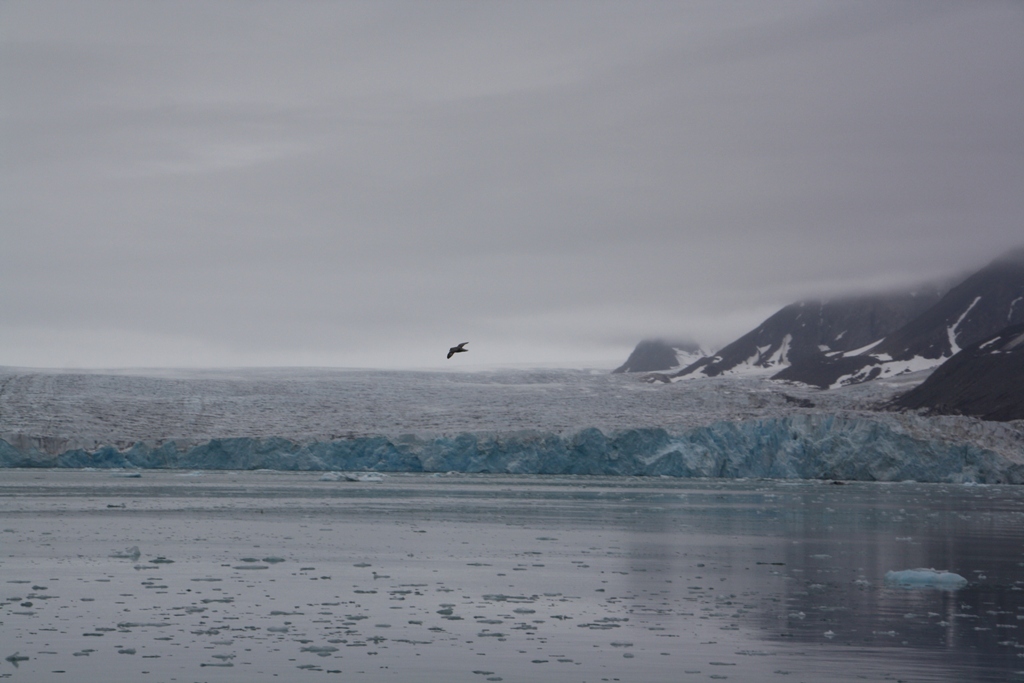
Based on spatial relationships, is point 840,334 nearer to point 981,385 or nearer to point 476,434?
point 981,385

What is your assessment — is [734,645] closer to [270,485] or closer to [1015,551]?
[1015,551]

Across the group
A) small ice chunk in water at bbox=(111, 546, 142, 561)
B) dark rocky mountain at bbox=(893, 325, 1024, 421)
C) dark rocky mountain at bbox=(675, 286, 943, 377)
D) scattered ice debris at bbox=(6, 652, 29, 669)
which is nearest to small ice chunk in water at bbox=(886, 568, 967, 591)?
scattered ice debris at bbox=(6, 652, 29, 669)

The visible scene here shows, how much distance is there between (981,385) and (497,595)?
97.8m

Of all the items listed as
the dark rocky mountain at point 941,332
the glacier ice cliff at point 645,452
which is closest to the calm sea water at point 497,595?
the glacier ice cliff at point 645,452

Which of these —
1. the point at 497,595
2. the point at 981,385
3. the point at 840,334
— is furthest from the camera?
the point at 840,334

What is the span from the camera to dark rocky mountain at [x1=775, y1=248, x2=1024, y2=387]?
487 ft

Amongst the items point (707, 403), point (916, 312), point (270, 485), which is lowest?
point (270, 485)

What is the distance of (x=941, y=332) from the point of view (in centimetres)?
15688

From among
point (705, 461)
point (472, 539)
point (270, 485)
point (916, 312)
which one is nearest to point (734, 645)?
point (472, 539)

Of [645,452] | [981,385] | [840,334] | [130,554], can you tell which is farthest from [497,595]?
[840,334]

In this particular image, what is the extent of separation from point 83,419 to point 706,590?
3954cm

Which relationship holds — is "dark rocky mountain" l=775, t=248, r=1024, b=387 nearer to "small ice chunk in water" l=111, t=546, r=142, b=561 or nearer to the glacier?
the glacier

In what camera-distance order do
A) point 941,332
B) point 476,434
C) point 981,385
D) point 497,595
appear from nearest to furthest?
point 497,595
point 476,434
point 981,385
point 941,332

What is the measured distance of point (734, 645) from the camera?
35.0 ft
